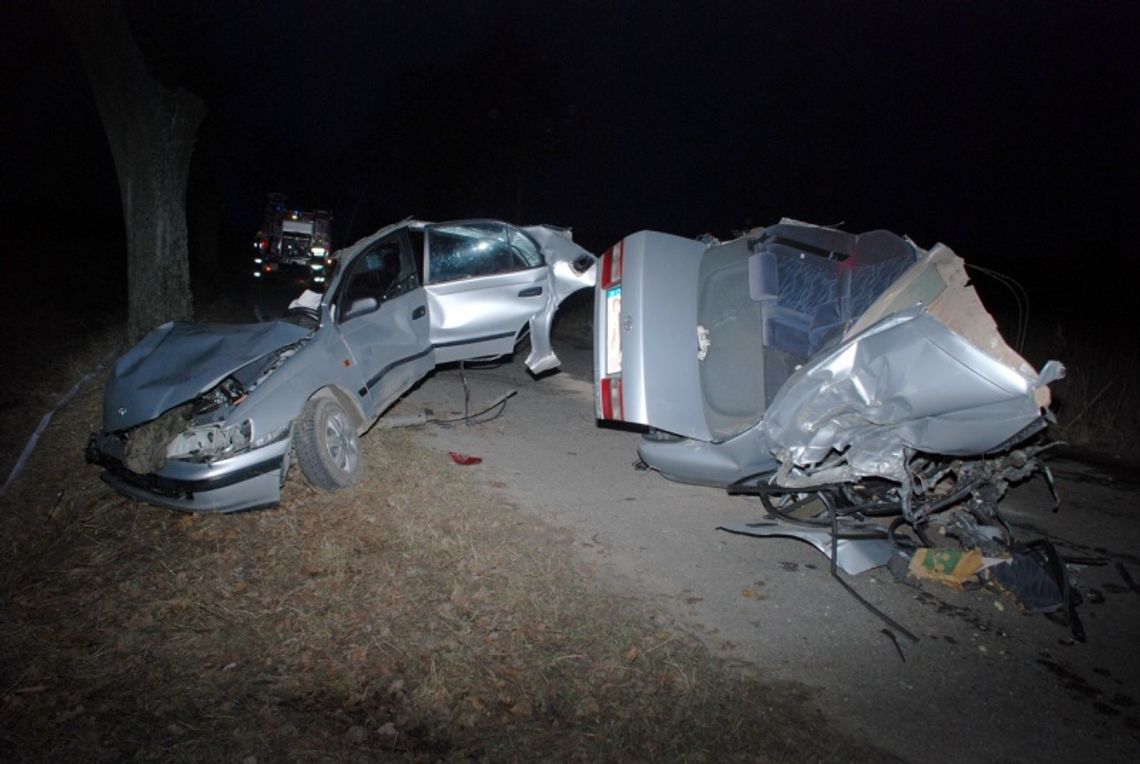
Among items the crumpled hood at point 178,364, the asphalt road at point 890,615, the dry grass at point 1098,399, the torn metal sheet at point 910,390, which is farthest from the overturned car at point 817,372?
the dry grass at point 1098,399

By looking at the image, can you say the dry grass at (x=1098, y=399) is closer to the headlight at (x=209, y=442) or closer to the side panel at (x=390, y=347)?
the side panel at (x=390, y=347)

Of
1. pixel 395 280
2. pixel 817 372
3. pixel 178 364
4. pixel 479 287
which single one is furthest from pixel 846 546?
pixel 178 364

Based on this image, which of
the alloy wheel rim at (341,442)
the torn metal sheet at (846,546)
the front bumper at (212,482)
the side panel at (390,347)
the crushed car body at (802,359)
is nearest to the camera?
the crushed car body at (802,359)

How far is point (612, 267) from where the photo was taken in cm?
523

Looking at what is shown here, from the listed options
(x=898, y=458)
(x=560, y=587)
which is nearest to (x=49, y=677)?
(x=560, y=587)

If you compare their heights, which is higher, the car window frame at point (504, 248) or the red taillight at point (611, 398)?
the car window frame at point (504, 248)

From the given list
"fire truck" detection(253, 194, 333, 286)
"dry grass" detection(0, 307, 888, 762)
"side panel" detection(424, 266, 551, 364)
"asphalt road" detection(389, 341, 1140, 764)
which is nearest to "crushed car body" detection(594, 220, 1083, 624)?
"asphalt road" detection(389, 341, 1140, 764)

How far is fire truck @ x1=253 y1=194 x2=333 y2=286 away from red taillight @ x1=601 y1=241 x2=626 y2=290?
15.2 m

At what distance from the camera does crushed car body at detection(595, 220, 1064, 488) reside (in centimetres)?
402

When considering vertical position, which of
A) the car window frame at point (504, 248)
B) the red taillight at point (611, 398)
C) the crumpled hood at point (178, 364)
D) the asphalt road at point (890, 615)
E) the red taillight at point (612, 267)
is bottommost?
the asphalt road at point (890, 615)

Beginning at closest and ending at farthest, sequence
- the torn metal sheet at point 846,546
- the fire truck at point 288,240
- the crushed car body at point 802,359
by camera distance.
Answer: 1. the crushed car body at point 802,359
2. the torn metal sheet at point 846,546
3. the fire truck at point 288,240

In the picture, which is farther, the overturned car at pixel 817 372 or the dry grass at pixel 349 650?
the overturned car at pixel 817 372

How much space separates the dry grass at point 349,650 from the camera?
321cm

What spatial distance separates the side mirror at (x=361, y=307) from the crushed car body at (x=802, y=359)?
2.11 metres
